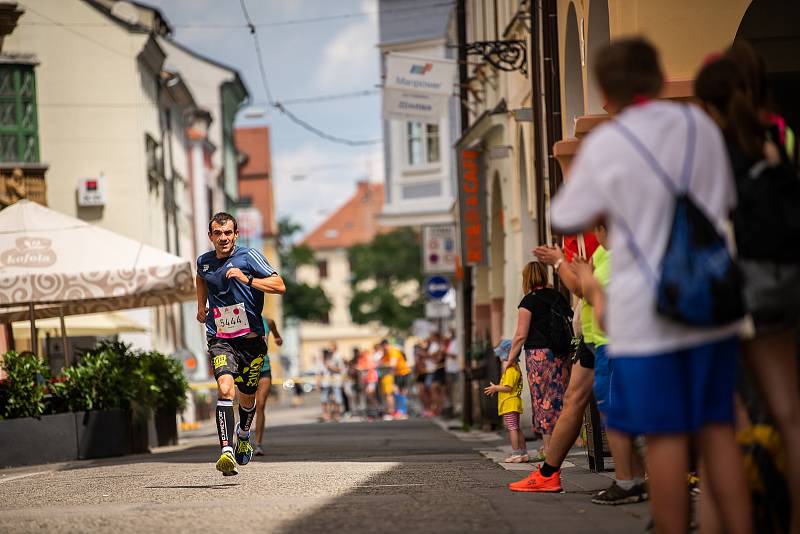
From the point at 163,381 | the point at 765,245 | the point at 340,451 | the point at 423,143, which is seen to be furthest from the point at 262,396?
the point at 423,143

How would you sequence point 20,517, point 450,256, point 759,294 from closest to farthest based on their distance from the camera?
point 759,294 → point 20,517 → point 450,256

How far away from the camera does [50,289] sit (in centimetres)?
1778

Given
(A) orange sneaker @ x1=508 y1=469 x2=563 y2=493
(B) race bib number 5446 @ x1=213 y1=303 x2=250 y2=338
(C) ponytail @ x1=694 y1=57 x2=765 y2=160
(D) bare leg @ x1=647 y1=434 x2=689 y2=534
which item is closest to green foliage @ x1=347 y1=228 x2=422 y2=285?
(B) race bib number 5446 @ x1=213 y1=303 x2=250 y2=338

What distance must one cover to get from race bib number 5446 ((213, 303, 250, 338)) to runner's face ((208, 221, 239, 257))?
0.46 m

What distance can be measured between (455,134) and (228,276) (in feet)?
112

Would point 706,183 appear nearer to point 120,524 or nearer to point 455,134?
point 120,524

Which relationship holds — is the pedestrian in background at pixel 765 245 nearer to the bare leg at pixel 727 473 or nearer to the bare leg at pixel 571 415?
the bare leg at pixel 727 473

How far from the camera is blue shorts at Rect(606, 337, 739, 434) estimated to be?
5.26 metres

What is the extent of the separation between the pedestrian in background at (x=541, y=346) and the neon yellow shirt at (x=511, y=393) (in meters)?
1.47

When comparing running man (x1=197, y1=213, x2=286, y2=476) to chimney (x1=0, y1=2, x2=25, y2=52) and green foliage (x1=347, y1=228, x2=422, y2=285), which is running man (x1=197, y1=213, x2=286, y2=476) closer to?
chimney (x1=0, y1=2, x2=25, y2=52)

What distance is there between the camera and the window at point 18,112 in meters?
36.6

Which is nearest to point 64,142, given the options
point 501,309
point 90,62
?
point 90,62

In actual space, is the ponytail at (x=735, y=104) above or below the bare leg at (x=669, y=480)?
above

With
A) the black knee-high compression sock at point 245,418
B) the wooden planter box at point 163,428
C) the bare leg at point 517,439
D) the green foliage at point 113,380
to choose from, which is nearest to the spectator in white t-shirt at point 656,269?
the black knee-high compression sock at point 245,418
